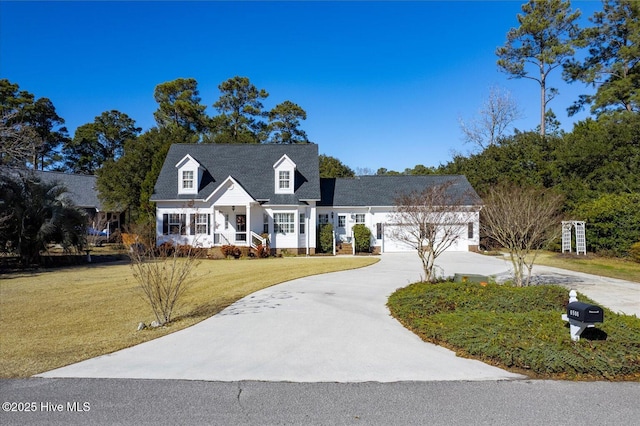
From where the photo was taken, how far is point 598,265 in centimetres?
1786

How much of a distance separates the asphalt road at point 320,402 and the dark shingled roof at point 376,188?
829 inches

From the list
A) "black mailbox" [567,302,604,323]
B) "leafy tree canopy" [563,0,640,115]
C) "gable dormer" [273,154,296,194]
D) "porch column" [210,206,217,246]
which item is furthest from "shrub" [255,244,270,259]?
"leafy tree canopy" [563,0,640,115]

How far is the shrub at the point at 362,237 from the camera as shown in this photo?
24578 mm

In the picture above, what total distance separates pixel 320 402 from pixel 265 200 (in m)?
20.6

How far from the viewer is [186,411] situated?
400 cm

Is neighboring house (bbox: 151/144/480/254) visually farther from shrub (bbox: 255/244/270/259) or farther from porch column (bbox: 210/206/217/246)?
shrub (bbox: 255/244/270/259)

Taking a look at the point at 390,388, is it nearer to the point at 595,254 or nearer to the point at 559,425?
the point at 559,425

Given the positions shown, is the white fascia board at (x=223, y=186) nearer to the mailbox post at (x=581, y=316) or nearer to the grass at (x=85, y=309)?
the grass at (x=85, y=309)

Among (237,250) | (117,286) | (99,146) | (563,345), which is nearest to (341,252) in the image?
(237,250)

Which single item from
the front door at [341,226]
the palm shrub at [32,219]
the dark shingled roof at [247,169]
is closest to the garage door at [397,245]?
the front door at [341,226]

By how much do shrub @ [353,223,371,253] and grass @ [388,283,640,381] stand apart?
15.7 metres

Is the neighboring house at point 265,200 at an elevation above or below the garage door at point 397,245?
above

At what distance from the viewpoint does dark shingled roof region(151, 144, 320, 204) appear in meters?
24.9

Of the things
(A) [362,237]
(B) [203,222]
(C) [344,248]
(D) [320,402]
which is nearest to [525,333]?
(D) [320,402]
